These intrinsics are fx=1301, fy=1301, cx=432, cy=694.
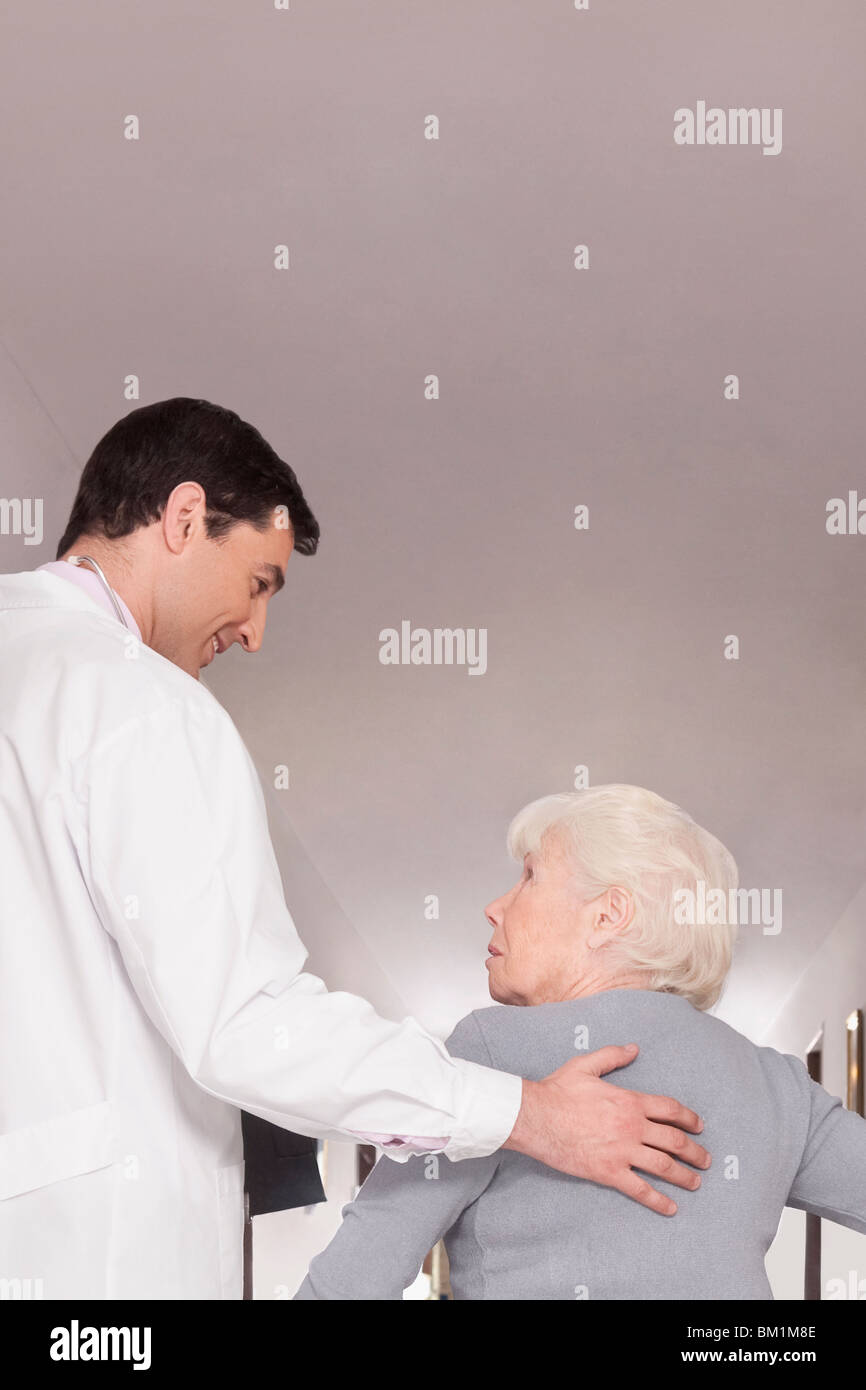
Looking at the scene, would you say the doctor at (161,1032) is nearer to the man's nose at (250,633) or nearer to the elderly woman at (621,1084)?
the elderly woman at (621,1084)

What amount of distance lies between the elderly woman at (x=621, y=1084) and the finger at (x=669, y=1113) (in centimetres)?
4

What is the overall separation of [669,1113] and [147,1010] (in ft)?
1.83

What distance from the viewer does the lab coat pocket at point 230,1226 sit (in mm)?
1456

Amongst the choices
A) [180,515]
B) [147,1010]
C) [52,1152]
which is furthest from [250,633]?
[52,1152]

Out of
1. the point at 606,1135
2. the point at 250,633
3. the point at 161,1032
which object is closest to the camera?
the point at 606,1135

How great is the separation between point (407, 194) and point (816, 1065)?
7073 mm

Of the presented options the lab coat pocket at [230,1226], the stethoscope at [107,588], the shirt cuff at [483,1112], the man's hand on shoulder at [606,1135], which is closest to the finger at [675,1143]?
the man's hand on shoulder at [606,1135]

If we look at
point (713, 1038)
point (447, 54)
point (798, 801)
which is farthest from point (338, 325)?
point (798, 801)

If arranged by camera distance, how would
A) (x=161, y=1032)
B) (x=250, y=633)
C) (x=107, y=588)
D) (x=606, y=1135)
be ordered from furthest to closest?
(x=250, y=633), (x=107, y=588), (x=161, y=1032), (x=606, y=1135)

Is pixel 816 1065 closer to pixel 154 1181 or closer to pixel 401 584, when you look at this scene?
pixel 401 584

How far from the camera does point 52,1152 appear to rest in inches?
54.2

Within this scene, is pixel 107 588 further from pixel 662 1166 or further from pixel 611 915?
pixel 662 1166

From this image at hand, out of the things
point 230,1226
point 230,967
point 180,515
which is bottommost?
point 230,1226

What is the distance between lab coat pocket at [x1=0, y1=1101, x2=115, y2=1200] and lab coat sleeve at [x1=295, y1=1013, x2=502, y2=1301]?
26 centimetres
